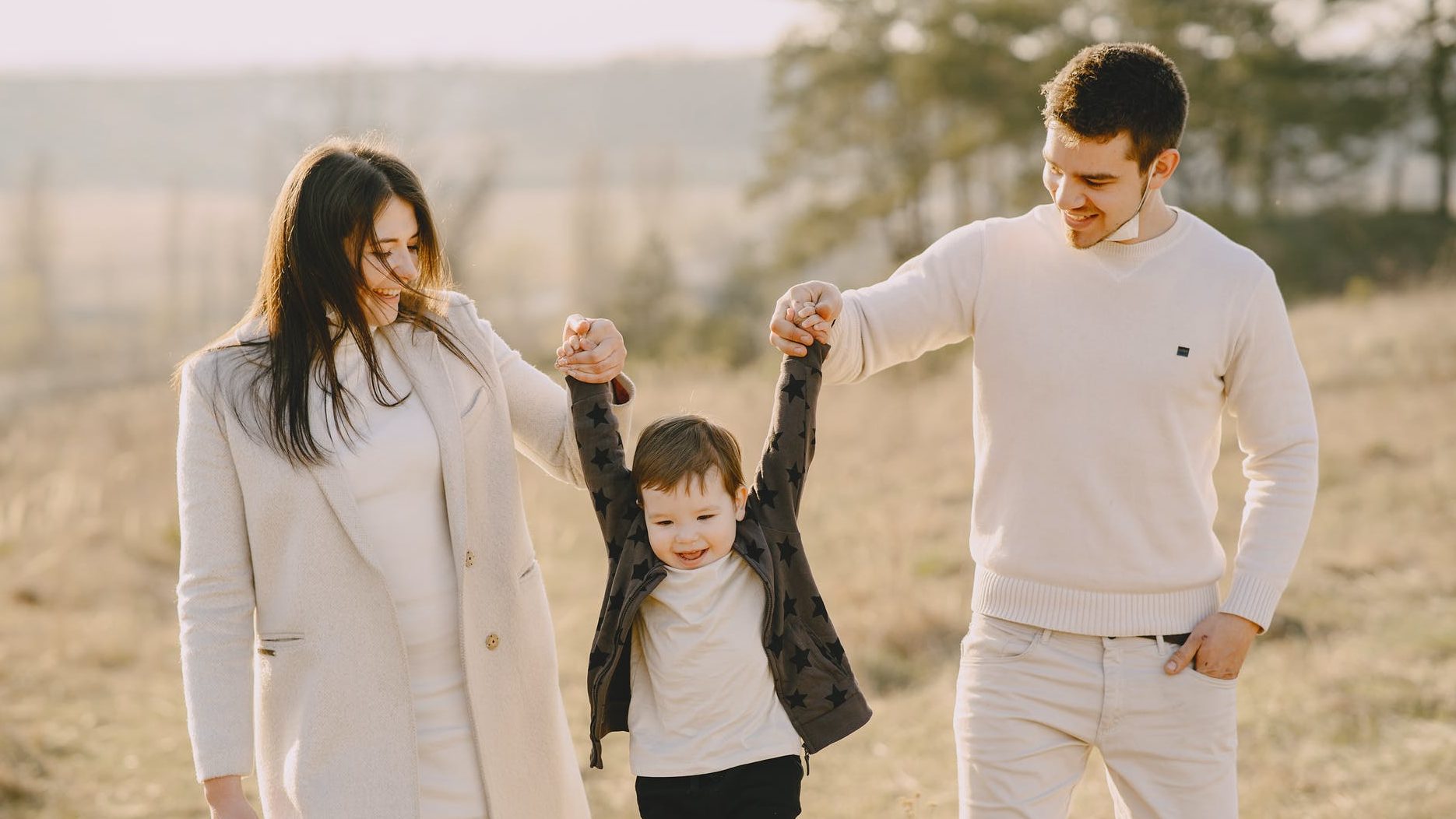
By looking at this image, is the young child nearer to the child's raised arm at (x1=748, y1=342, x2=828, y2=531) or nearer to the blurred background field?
the child's raised arm at (x1=748, y1=342, x2=828, y2=531)

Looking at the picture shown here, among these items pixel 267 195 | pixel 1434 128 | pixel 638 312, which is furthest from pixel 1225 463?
pixel 267 195

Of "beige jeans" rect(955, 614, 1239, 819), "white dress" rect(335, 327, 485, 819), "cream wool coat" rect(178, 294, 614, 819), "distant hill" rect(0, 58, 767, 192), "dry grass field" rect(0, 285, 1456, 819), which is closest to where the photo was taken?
"cream wool coat" rect(178, 294, 614, 819)

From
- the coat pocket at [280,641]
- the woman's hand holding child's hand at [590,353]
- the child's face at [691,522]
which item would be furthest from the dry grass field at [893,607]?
the coat pocket at [280,641]

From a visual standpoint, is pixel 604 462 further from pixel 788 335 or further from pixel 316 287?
pixel 316 287

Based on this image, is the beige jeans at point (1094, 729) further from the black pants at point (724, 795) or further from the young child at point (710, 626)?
the black pants at point (724, 795)

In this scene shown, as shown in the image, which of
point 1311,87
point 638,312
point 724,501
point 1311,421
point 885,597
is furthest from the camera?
point 1311,87

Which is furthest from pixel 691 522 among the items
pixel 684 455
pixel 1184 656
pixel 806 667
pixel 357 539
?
pixel 1184 656

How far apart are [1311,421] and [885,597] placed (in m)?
4.57

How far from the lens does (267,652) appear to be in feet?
8.38

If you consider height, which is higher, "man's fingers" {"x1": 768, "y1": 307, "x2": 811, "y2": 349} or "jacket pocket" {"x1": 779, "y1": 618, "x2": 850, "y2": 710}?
"man's fingers" {"x1": 768, "y1": 307, "x2": 811, "y2": 349}

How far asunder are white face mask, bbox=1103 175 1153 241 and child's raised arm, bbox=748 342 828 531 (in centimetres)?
71

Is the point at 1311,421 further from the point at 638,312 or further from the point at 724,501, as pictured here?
the point at 638,312

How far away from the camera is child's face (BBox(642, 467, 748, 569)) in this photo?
2496mm

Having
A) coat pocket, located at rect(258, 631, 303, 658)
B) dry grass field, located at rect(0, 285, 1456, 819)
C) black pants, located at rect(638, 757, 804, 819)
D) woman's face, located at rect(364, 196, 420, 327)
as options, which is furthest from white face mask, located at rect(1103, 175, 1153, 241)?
coat pocket, located at rect(258, 631, 303, 658)
